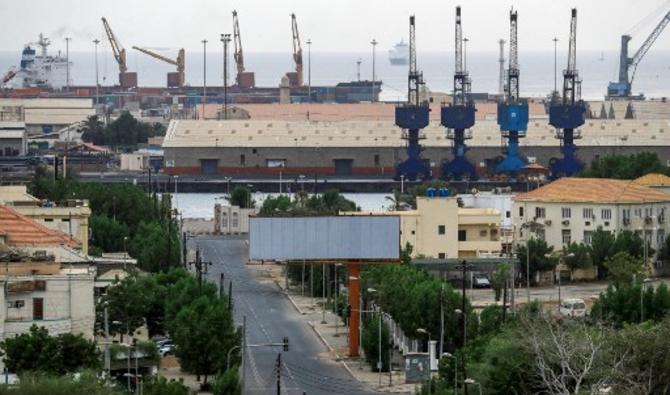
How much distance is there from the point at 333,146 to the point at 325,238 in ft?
190

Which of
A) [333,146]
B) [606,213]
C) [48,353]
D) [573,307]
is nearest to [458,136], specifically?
[333,146]

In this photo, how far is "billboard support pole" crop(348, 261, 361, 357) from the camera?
1486 inches

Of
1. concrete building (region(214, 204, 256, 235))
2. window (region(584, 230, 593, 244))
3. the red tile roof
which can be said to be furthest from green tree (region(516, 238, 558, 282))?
concrete building (region(214, 204, 256, 235))

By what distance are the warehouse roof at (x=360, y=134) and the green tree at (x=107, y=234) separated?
1695 inches

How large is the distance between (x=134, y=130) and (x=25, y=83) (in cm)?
4684

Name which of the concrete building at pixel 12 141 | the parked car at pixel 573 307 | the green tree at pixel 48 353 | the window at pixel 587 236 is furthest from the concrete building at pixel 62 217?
the concrete building at pixel 12 141

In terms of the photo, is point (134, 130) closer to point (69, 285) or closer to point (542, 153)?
point (542, 153)

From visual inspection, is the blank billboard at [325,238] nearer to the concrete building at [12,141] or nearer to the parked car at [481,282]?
the parked car at [481,282]

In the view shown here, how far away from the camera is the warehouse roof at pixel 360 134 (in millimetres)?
94812

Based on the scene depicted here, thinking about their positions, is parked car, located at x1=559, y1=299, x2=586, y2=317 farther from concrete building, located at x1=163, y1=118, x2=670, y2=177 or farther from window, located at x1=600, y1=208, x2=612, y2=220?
concrete building, located at x1=163, y1=118, x2=670, y2=177

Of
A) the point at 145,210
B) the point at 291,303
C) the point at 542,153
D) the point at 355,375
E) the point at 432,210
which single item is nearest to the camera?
the point at 355,375

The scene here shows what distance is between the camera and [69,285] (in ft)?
108

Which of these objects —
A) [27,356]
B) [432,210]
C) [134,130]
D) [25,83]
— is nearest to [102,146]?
[134,130]

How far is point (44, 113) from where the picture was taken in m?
116
